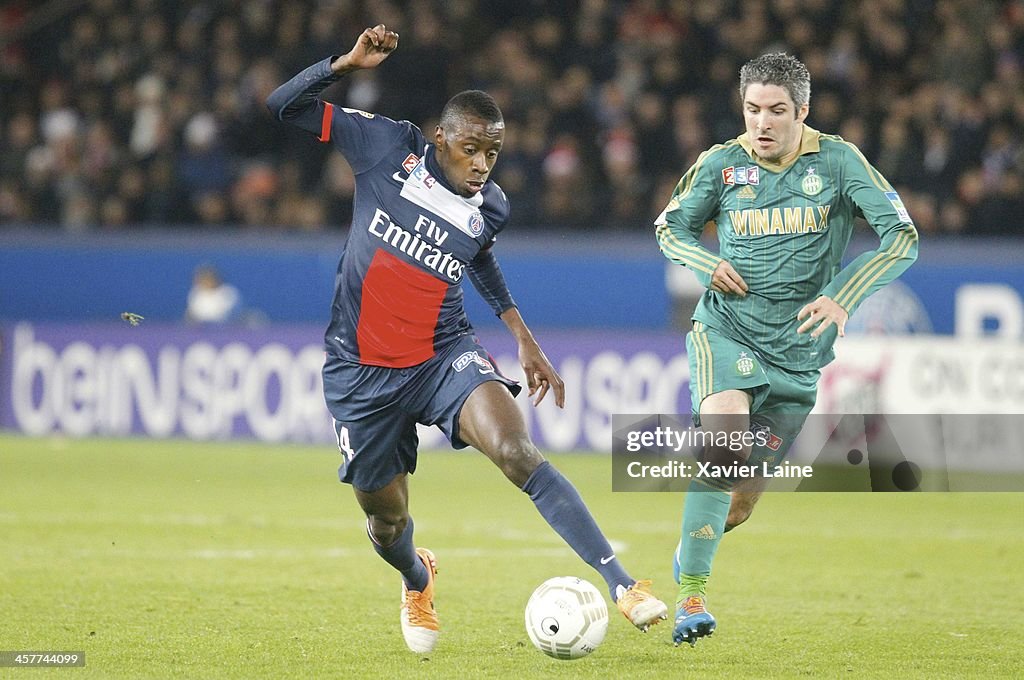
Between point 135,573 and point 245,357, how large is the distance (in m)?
7.76

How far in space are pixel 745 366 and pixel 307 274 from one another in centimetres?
1206

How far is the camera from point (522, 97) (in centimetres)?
1755

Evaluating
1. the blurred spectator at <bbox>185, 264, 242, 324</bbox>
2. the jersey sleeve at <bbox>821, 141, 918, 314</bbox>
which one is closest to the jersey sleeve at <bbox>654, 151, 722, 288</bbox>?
the jersey sleeve at <bbox>821, 141, 918, 314</bbox>

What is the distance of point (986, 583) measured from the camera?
8.16m

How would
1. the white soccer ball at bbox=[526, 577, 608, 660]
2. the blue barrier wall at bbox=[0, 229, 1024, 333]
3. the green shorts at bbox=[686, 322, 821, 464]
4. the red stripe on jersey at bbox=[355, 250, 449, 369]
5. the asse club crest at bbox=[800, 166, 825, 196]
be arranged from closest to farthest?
1. the white soccer ball at bbox=[526, 577, 608, 660]
2. the red stripe on jersey at bbox=[355, 250, 449, 369]
3. the green shorts at bbox=[686, 322, 821, 464]
4. the asse club crest at bbox=[800, 166, 825, 196]
5. the blue barrier wall at bbox=[0, 229, 1024, 333]

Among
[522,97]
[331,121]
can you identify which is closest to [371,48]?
[331,121]

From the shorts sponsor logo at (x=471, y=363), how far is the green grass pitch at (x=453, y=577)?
42.6 inches

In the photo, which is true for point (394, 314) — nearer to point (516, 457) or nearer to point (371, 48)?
point (516, 457)

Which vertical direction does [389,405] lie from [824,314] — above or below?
below

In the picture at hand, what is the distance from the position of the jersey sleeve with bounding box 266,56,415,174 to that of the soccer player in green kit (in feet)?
3.95

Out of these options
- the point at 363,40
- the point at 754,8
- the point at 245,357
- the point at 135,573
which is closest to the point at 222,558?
the point at 135,573

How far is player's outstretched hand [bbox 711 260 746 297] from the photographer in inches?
244

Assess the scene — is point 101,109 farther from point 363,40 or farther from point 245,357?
point 363,40

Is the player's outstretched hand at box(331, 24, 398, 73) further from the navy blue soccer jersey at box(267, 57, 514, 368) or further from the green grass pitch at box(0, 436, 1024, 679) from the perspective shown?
the green grass pitch at box(0, 436, 1024, 679)
